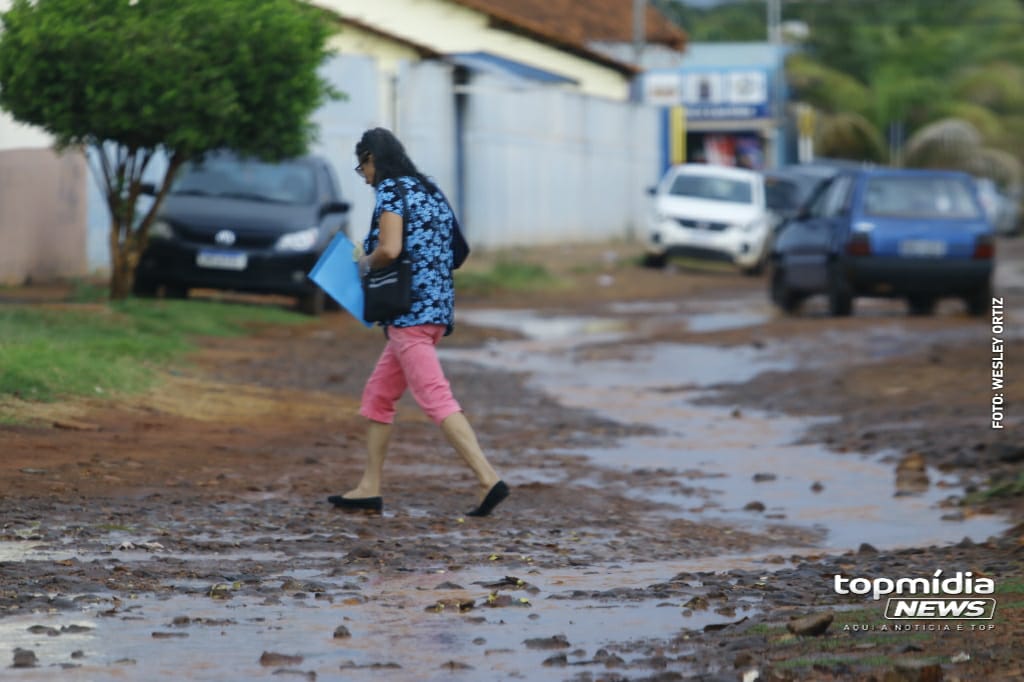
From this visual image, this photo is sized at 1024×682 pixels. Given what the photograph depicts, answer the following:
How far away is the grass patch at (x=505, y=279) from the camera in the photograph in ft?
87.0

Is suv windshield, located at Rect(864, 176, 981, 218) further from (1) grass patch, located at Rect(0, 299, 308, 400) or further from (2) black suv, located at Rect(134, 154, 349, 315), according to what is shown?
(1) grass patch, located at Rect(0, 299, 308, 400)

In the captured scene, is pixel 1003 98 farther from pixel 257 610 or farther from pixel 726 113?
pixel 257 610

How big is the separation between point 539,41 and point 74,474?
1234 inches

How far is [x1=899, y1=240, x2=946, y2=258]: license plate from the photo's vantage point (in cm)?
2009

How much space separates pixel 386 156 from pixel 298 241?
Answer: 11.3m

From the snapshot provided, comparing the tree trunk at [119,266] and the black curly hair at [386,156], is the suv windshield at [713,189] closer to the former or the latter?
the tree trunk at [119,266]

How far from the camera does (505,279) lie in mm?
27484

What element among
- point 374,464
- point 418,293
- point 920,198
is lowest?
point 374,464

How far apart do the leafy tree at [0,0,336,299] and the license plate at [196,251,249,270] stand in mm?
1245

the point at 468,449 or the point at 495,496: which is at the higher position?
the point at 468,449

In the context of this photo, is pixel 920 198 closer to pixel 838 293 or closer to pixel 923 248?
pixel 923 248

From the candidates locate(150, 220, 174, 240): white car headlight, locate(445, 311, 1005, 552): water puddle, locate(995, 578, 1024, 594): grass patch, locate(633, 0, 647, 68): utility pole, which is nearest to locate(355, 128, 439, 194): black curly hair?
locate(445, 311, 1005, 552): water puddle

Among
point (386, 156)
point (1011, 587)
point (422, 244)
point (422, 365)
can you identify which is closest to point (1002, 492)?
point (422, 365)

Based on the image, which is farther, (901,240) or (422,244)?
(901,240)
